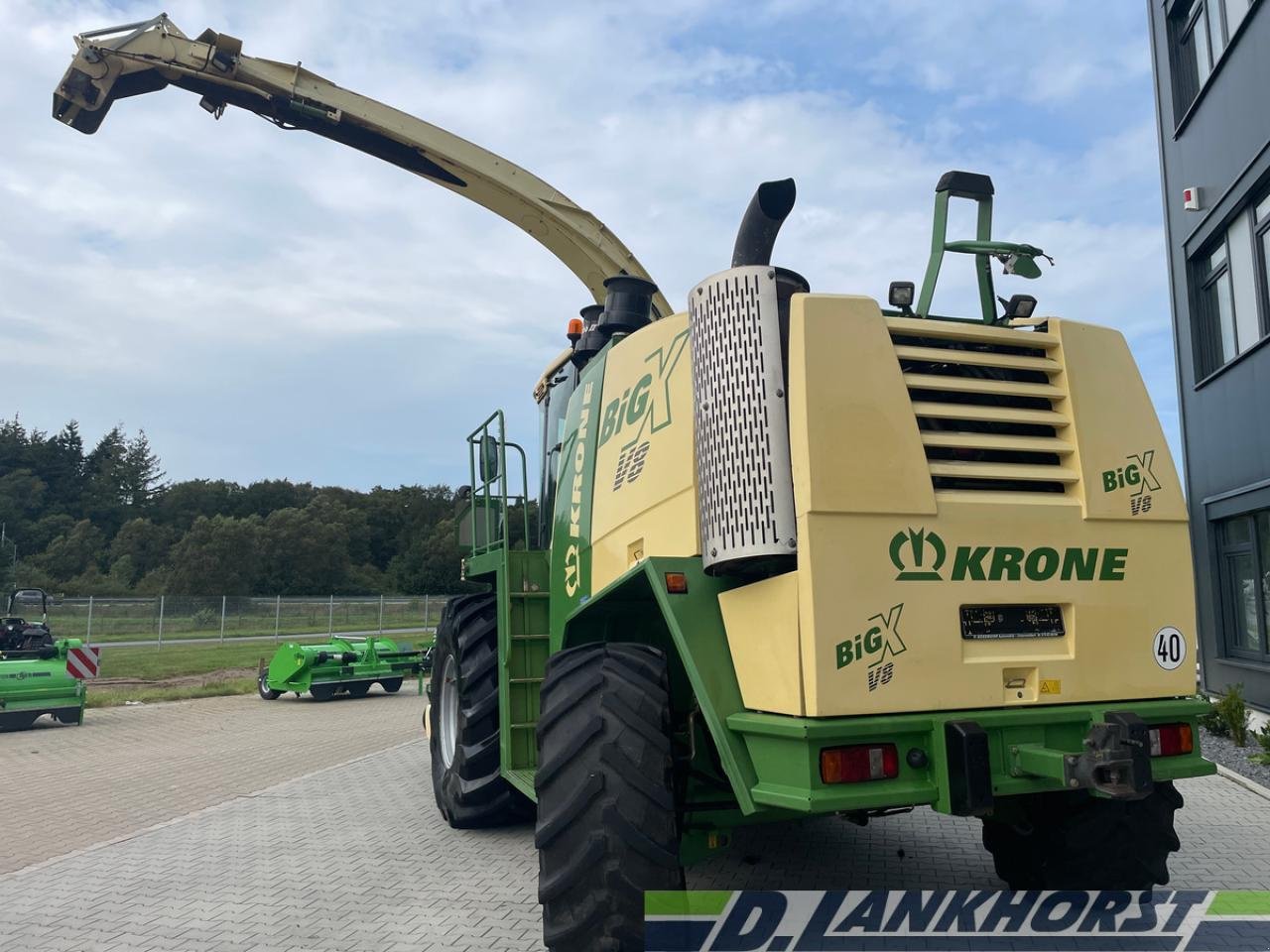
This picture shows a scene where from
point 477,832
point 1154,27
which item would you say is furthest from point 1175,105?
point 477,832

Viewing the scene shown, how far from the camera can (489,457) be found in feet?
21.0

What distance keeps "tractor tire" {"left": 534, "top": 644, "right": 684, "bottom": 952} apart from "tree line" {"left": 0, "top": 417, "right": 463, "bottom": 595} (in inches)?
1626

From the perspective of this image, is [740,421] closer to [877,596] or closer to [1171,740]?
[877,596]

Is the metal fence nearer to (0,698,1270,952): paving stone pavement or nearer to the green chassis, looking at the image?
(0,698,1270,952): paving stone pavement

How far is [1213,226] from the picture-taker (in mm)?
11703

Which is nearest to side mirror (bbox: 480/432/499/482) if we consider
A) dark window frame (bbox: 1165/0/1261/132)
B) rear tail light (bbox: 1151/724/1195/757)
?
rear tail light (bbox: 1151/724/1195/757)

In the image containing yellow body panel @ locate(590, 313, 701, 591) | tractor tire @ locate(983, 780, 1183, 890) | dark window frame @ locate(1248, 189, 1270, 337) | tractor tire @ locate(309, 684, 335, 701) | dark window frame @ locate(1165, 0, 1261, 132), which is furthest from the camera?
tractor tire @ locate(309, 684, 335, 701)

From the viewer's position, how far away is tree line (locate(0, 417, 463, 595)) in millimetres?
55000

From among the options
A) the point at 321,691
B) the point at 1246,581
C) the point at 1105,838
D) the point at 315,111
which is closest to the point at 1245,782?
the point at 1105,838

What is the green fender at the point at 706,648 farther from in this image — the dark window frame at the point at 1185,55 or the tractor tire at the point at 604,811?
the dark window frame at the point at 1185,55

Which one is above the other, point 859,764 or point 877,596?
point 877,596

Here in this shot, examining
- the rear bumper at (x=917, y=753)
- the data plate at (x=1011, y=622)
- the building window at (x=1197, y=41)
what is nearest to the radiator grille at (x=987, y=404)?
the data plate at (x=1011, y=622)

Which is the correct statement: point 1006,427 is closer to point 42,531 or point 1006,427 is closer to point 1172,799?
point 1172,799

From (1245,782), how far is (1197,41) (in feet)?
32.8
